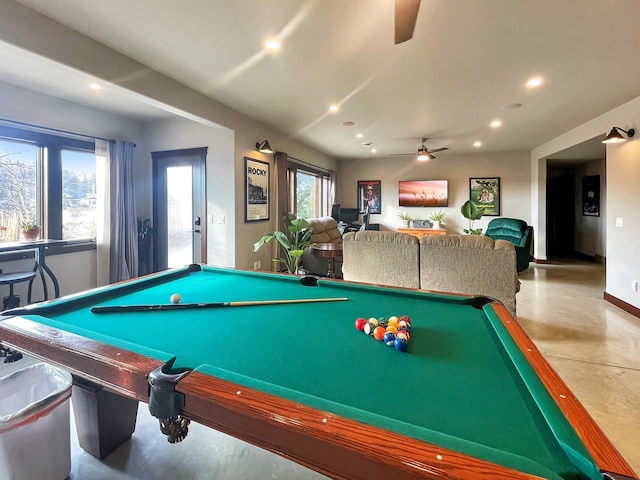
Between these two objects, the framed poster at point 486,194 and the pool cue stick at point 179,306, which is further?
the framed poster at point 486,194

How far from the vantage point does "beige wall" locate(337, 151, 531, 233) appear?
709 centimetres

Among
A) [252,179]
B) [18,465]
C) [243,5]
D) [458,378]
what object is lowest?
[18,465]

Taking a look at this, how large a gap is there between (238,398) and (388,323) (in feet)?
2.27

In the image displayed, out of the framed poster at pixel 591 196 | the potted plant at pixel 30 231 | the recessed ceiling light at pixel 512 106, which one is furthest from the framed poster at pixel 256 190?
the framed poster at pixel 591 196

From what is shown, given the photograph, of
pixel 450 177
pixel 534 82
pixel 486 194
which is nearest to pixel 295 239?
pixel 534 82

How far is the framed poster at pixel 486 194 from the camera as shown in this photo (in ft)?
23.8

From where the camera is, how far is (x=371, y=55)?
8.63 ft

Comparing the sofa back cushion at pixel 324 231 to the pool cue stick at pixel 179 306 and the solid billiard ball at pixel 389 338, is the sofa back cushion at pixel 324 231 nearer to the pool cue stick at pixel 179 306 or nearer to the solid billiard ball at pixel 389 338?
the pool cue stick at pixel 179 306

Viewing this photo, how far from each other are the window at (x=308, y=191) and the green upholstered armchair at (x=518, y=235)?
13.2ft

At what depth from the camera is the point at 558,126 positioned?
4930mm

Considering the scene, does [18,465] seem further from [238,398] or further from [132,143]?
[132,143]

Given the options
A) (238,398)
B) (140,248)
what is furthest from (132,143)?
(238,398)

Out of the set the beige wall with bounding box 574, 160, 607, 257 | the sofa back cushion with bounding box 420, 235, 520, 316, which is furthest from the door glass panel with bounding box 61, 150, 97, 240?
the beige wall with bounding box 574, 160, 607, 257

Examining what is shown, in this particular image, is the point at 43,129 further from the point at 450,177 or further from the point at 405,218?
the point at 450,177
